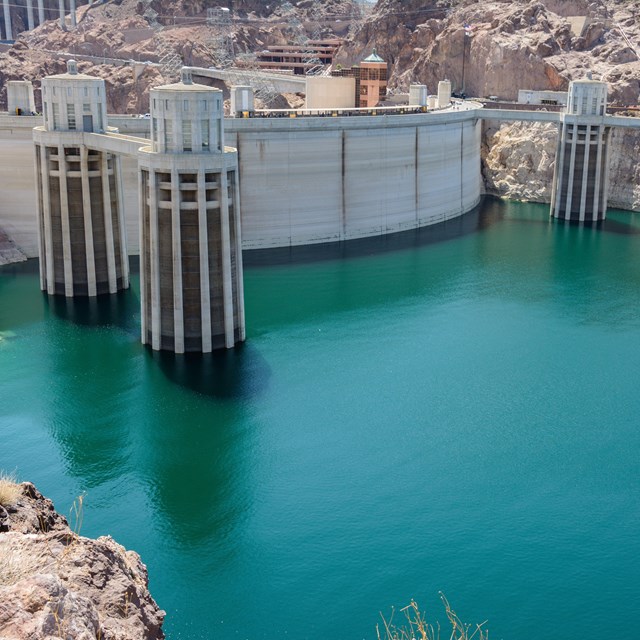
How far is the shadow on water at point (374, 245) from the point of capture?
59438mm

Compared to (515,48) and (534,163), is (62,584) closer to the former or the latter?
(534,163)

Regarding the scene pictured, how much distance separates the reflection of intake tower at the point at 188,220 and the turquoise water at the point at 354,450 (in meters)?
2.03

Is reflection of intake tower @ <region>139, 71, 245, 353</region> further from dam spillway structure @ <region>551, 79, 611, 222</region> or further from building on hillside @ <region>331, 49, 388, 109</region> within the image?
building on hillside @ <region>331, 49, 388, 109</region>

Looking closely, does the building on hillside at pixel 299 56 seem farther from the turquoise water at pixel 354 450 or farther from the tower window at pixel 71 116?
the turquoise water at pixel 354 450

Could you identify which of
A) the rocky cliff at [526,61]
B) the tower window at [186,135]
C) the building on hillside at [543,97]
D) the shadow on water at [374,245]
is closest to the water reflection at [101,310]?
the tower window at [186,135]

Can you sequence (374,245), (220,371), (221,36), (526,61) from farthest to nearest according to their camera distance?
(221,36) → (526,61) → (374,245) → (220,371)

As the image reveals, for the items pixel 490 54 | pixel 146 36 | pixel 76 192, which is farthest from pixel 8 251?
pixel 146 36

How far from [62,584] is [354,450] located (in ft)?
75.0

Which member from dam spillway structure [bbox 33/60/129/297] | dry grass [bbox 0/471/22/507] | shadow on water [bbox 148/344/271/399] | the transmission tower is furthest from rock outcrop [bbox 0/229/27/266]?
the transmission tower

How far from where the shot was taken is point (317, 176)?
205 ft

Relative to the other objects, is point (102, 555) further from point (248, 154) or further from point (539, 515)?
point (248, 154)

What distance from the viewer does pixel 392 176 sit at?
6662 cm

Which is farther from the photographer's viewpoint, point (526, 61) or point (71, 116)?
point (526, 61)

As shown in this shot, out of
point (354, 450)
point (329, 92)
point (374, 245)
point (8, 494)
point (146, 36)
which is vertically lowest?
point (354, 450)
